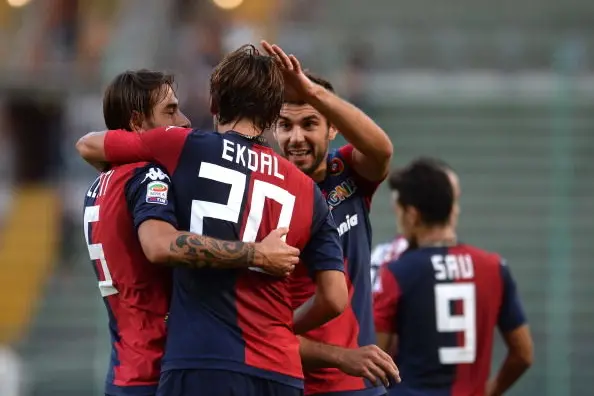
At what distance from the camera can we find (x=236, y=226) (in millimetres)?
4660

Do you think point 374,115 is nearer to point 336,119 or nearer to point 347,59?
point 347,59

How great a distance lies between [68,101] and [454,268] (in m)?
9.65

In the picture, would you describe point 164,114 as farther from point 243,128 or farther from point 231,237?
point 231,237

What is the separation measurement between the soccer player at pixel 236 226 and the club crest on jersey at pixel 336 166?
0.92 metres

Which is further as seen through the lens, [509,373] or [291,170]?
[509,373]

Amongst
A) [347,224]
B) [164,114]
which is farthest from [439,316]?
[164,114]

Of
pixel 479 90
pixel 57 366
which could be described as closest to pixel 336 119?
pixel 57 366

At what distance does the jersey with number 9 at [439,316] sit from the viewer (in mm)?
6367

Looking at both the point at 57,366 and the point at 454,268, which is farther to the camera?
the point at 57,366

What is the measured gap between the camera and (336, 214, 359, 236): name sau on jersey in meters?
5.65

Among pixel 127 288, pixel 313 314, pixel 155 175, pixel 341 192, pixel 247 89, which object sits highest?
pixel 247 89

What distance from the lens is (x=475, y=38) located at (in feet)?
56.0

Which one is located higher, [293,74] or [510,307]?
[293,74]

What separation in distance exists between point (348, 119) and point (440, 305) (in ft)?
4.82
